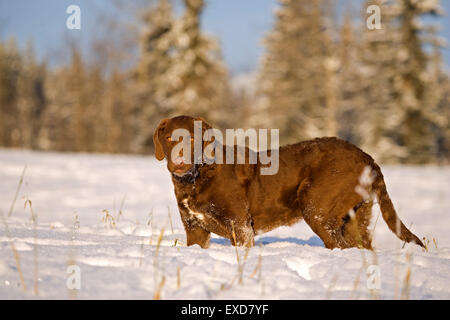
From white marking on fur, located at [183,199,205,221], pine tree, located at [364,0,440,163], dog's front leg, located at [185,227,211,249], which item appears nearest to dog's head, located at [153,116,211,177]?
white marking on fur, located at [183,199,205,221]

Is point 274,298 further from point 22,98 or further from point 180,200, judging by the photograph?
point 22,98

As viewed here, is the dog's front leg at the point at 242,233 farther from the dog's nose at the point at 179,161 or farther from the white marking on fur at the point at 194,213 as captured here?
the dog's nose at the point at 179,161

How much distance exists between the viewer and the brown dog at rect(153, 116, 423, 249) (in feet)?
12.1

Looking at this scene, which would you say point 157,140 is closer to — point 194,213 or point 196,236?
point 194,213

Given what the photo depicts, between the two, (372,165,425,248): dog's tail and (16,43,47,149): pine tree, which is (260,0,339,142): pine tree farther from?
(16,43,47,149): pine tree

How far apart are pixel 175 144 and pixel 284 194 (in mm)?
1233

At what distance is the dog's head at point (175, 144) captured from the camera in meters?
3.58

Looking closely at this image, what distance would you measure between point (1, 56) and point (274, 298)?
53716mm

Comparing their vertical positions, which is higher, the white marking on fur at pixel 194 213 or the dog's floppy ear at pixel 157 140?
the dog's floppy ear at pixel 157 140

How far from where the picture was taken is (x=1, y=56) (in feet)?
151

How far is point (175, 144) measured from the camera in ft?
12.0

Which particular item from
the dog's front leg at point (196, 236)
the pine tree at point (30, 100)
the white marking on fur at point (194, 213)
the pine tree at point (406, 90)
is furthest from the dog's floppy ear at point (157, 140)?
the pine tree at point (30, 100)

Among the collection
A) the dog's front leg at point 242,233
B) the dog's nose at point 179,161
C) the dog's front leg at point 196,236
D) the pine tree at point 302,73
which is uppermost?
the pine tree at point 302,73

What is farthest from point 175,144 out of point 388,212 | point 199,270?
point 388,212
